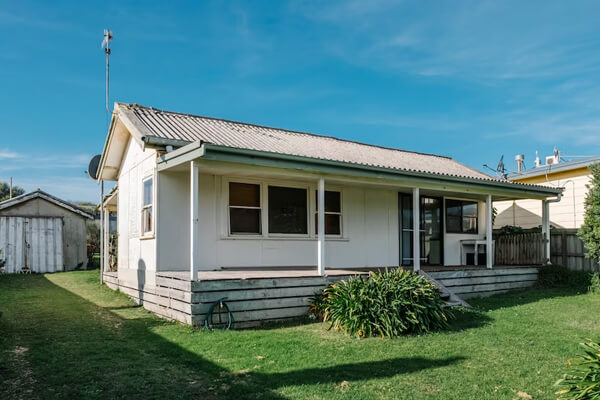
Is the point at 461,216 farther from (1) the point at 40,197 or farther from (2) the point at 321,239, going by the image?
(1) the point at 40,197

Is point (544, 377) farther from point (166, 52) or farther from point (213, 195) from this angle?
point (166, 52)

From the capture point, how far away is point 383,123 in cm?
2367

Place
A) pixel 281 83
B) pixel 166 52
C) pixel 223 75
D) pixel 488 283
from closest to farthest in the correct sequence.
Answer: pixel 488 283
pixel 166 52
pixel 223 75
pixel 281 83

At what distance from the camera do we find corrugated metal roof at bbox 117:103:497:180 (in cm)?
1017

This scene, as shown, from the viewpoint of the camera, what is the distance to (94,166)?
14.0 metres

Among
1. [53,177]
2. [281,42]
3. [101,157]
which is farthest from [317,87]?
[53,177]

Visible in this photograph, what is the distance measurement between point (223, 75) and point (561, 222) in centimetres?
1343

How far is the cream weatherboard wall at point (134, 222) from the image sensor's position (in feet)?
33.1

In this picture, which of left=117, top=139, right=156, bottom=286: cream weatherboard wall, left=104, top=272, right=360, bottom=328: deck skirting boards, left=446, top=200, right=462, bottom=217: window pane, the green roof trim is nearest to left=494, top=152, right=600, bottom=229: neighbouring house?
left=446, top=200, right=462, bottom=217: window pane

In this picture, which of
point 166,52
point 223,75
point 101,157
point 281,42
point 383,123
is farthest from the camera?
point 383,123

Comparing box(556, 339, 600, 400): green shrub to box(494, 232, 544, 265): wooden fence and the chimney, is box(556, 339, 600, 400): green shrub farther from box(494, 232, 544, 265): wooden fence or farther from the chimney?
the chimney

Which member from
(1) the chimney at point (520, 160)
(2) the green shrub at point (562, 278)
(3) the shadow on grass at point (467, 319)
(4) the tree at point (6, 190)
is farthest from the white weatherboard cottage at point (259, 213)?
(4) the tree at point (6, 190)

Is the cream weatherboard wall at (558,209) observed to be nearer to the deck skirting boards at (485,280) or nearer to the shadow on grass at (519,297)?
the deck skirting boards at (485,280)

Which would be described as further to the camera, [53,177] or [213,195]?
[53,177]
